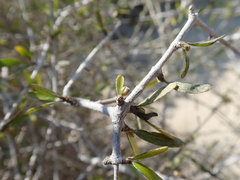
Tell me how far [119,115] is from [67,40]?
1530 millimetres

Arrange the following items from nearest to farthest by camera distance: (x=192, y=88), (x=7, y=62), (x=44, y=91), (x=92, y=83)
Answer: (x=192, y=88) → (x=44, y=91) → (x=7, y=62) → (x=92, y=83)

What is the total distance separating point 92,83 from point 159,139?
4.06ft

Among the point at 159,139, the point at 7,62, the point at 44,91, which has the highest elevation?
the point at 7,62

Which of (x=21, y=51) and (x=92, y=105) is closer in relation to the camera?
(x=92, y=105)

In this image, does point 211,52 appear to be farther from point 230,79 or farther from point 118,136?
point 230,79

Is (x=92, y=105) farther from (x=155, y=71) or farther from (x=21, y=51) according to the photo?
(x=21, y=51)

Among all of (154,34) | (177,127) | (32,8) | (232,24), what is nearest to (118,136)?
(32,8)

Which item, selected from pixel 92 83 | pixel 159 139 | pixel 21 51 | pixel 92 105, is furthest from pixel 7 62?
pixel 92 83

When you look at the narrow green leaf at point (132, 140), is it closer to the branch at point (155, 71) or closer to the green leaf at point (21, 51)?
the branch at point (155, 71)

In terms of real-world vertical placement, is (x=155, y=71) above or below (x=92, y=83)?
below

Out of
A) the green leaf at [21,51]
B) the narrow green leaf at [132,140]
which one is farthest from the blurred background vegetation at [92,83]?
the narrow green leaf at [132,140]

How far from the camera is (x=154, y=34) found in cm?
412

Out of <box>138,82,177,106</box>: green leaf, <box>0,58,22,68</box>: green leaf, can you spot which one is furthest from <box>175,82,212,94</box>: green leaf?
<box>0,58,22,68</box>: green leaf

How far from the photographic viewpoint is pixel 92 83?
1.57m
